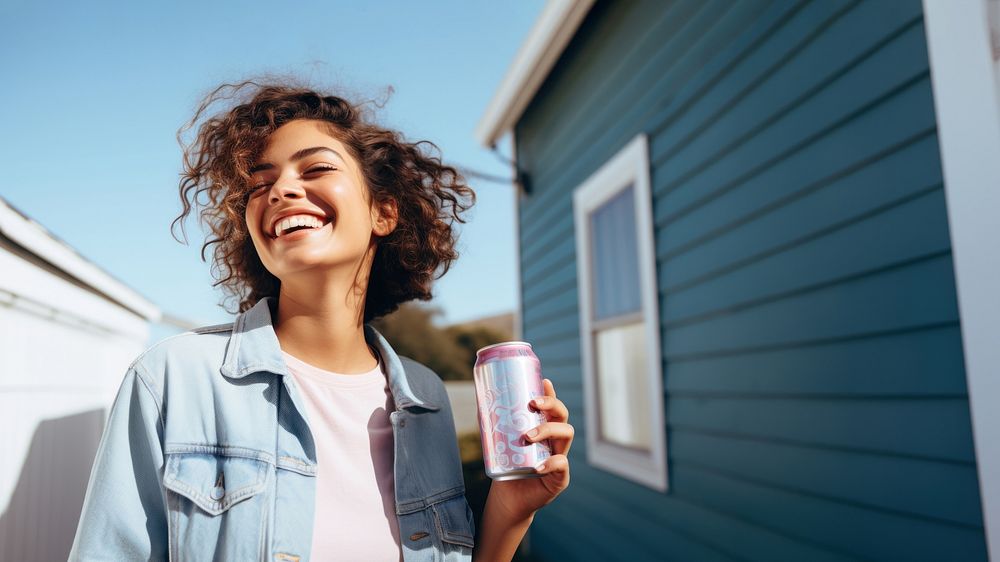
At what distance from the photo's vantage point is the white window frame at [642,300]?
3.34 m

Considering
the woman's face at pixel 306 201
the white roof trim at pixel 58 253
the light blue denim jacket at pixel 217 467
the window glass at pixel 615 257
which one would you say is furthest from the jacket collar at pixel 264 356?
the window glass at pixel 615 257

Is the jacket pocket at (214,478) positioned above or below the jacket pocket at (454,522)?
above

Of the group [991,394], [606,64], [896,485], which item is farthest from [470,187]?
[606,64]

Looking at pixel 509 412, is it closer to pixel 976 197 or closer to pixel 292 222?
pixel 292 222

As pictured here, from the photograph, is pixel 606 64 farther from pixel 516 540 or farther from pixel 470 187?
pixel 516 540

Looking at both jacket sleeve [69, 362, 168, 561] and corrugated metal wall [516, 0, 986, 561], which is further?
corrugated metal wall [516, 0, 986, 561]

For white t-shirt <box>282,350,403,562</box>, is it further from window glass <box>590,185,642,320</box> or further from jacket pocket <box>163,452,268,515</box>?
window glass <box>590,185,642,320</box>

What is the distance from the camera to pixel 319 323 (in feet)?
4.24

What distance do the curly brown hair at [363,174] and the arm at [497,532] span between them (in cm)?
56

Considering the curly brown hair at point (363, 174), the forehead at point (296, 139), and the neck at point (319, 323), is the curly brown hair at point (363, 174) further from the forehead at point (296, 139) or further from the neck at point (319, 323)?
the neck at point (319, 323)

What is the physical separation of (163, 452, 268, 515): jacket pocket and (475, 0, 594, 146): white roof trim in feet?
12.1

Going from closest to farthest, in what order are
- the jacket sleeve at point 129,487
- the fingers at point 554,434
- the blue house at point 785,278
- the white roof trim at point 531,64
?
the jacket sleeve at point 129,487 < the fingers at point 554,434 < the blue house at point 785,278 < the white roof trim at point 531,64

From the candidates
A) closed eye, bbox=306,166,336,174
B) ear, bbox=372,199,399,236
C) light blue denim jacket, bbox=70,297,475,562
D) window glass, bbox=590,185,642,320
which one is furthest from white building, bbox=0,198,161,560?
window glass, bbox=590,185,642,320

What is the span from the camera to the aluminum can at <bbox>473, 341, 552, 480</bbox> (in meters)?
1.11
